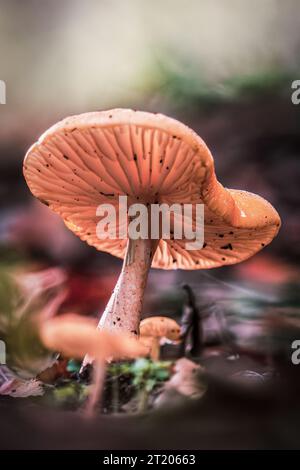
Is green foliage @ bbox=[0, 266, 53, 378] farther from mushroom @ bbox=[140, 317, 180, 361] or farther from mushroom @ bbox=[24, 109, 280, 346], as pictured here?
mushroom @ bbox=[140, 317, 180, 361]

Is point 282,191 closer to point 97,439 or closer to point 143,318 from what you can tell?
point 143,318

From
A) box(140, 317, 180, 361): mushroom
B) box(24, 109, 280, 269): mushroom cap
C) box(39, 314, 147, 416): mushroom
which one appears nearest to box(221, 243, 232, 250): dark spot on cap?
box(24, 109, 280, 269): mushroom cap

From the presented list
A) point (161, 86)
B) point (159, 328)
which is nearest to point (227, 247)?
point (159, 328)

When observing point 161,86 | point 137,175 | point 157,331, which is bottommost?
point 157,331

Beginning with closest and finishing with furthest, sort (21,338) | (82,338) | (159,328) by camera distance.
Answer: (82,338), (21,338), (159,328)

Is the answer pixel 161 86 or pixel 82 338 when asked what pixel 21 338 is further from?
pixel 161 86

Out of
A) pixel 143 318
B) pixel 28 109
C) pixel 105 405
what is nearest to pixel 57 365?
pixel 105 405

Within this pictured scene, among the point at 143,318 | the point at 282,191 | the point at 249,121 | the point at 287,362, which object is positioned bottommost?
the point at 287,362
